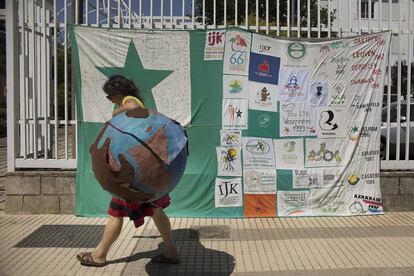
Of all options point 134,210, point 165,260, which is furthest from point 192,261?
point 134,210

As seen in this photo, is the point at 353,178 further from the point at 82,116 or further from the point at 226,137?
the point at 82,116

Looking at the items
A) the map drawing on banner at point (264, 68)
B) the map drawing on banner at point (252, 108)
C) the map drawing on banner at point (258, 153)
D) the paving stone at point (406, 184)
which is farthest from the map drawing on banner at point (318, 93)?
the paving stone at point (406, 184)

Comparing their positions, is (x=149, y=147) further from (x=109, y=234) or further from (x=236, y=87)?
(x=236, y=87)

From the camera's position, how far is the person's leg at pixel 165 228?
16.8ft

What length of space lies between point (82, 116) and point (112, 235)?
249 cm

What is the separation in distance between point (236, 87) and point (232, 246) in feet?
7.11

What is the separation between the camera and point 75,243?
19.9 feet

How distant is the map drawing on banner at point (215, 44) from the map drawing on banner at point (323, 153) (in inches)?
65.7

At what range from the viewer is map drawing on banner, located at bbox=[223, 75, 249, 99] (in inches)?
279

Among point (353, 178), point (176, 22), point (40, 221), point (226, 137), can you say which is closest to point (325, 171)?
point (353, 178)

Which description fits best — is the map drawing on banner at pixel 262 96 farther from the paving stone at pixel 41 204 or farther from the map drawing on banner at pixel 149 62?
the paving stone at pixel 41 204

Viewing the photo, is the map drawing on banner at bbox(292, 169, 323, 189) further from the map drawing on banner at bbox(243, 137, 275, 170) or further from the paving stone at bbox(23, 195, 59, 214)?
the paving stone at bbox(23, 195, 59, 214)

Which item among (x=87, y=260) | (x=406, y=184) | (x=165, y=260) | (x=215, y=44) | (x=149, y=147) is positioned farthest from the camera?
(x=406, y=184)

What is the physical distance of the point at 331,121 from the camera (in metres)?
7.23
